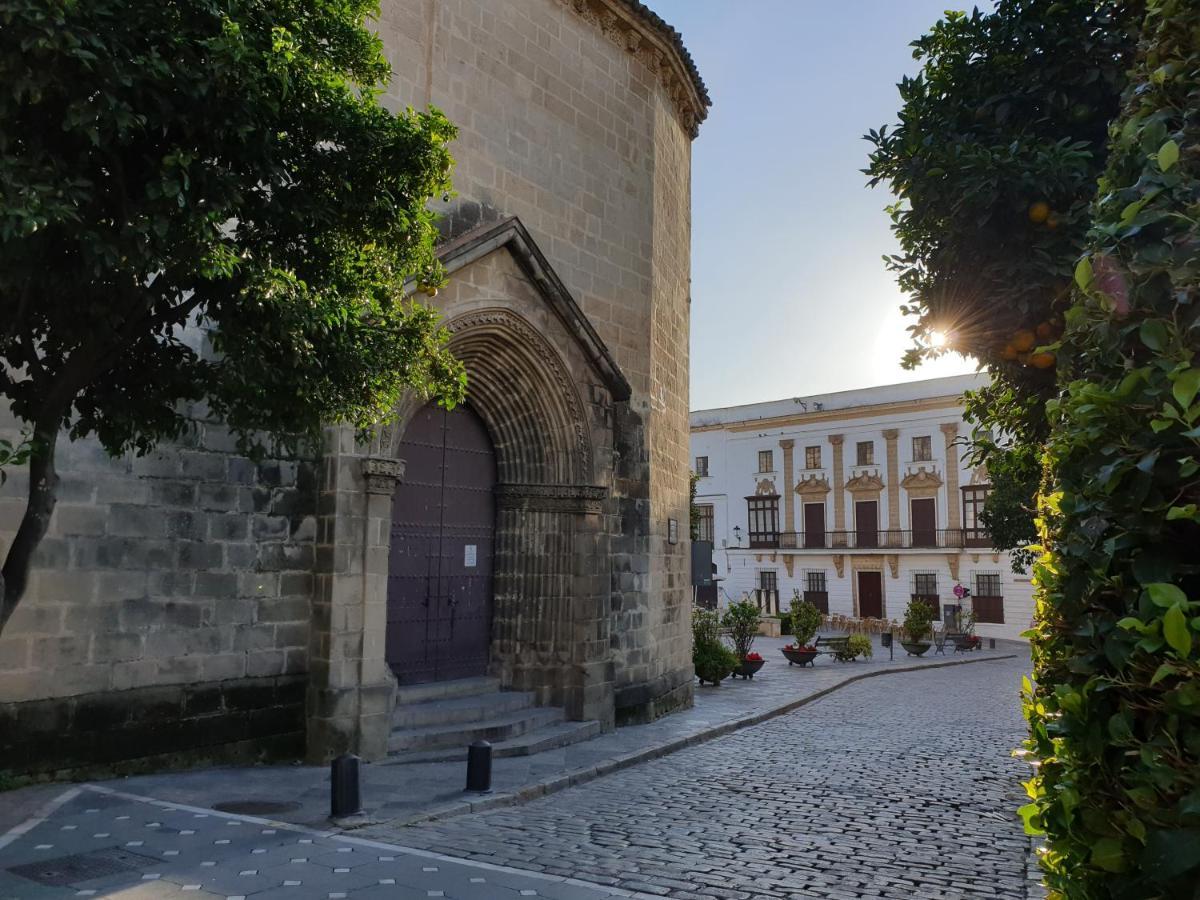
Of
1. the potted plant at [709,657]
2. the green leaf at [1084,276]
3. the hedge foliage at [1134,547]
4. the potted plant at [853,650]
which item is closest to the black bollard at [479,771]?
the hedge foliage at [1134,547]

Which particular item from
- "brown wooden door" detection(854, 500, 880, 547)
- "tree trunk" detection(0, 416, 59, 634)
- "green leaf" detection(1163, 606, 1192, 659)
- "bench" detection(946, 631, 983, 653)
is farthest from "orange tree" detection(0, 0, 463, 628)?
"brown wooden door" detection(854, 500, 880, 547)

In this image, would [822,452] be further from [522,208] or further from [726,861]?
[726,861]

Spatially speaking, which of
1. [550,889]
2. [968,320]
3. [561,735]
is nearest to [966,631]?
[561,735]

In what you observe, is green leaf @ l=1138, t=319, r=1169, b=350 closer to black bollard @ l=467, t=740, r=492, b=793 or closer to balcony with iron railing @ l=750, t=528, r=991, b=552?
black bollard @ l=467, t=740, r=492, b=793

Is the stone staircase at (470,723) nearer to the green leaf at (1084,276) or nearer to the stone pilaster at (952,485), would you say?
the green leaf at (1084,276)

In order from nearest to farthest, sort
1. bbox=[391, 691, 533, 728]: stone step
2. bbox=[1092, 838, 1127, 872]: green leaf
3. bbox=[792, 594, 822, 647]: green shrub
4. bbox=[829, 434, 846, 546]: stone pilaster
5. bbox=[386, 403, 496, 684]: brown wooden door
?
bbox=[1092, 838, 1127, 872]: green leaf
bbox=[391, 691, 533, 728]: stone step
bbox=[386, 403, 496, 684]: brown wooden door
bbox=[792, 594, 822, 647]: green shrub
bbox=[829, 434, 846, 546]: stone pilaster

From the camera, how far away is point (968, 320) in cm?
744

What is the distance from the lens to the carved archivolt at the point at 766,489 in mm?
48156

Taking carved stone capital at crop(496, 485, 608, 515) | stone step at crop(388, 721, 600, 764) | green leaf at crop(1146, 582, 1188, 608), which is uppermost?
carved stone capital at crop(496, 485, 608, 515)

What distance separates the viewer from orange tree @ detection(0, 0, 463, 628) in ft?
15.6

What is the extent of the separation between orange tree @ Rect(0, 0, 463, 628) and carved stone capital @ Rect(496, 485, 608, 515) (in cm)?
530

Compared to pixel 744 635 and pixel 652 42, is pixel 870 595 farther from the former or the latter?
pixel 652 42

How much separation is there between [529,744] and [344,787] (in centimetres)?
350

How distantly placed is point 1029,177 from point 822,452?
40563mm
